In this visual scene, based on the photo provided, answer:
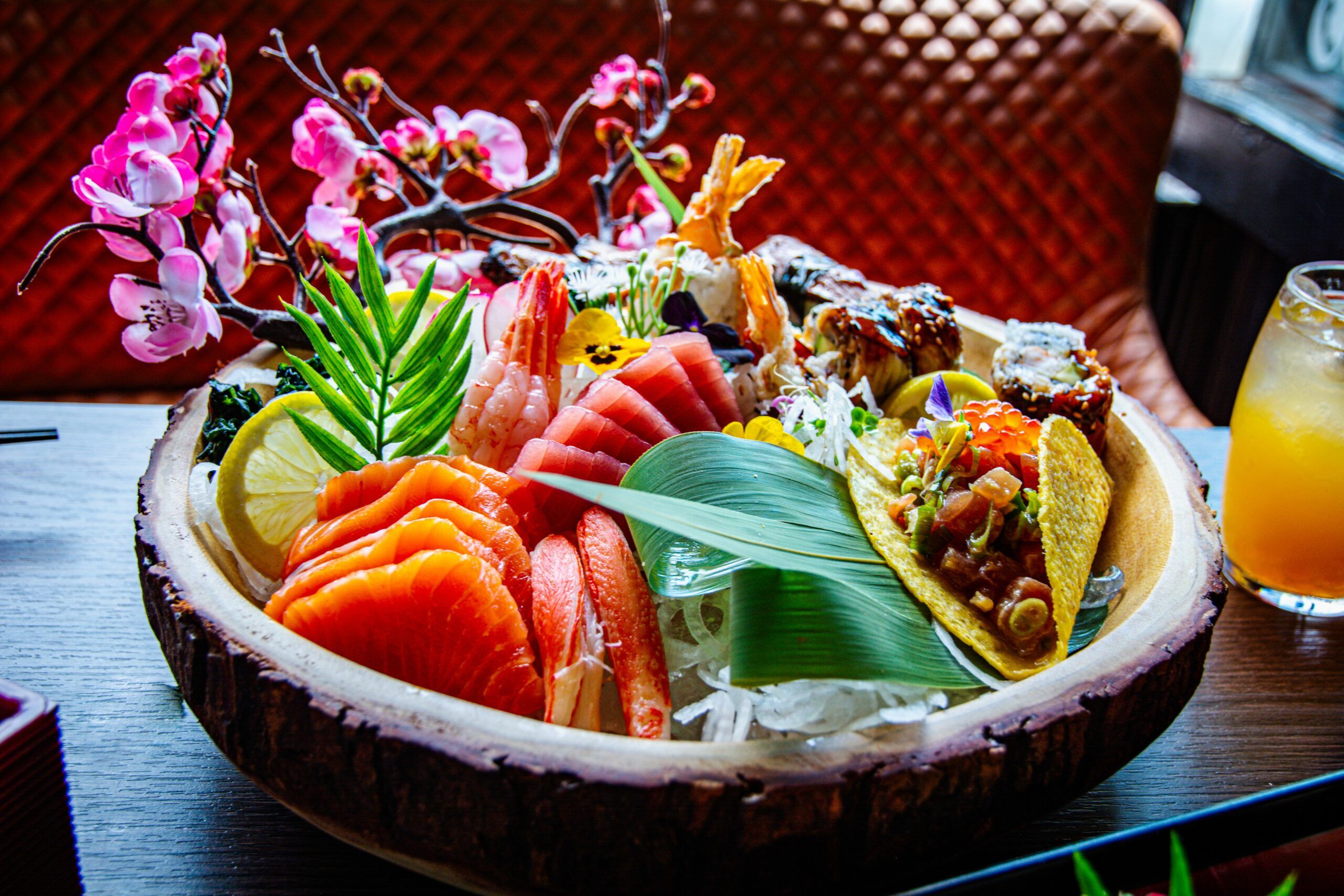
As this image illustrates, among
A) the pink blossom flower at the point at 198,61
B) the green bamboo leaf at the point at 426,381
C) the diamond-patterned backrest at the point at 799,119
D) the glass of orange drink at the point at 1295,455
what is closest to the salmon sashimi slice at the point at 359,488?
the green bamboo leaf at the point at 426,381

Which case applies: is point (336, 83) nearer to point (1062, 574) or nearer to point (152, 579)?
point (152, 579)

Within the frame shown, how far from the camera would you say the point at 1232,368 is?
363 cm

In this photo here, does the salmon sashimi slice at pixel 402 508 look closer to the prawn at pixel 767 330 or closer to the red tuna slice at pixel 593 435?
the red tuna slice at pixel 593 435

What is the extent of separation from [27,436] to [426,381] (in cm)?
85

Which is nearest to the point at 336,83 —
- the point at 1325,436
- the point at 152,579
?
the point at 152,579

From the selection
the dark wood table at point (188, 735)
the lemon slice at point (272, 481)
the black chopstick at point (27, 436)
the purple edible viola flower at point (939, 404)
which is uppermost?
the purple edible viola flower at point (939, 404)

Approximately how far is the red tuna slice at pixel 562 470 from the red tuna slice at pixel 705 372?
22 centimetres

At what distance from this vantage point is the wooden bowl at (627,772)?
2.52ft

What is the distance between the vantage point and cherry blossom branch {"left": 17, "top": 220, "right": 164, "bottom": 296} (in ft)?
3.80

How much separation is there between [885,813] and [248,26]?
9.93ft

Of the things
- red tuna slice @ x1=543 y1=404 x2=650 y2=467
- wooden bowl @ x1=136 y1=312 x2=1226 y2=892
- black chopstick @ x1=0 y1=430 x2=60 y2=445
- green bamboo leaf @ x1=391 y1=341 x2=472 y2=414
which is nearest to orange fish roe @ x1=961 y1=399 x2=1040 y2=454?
wooden bowl @ x1=136 y1=312 x2=1226 y2=892

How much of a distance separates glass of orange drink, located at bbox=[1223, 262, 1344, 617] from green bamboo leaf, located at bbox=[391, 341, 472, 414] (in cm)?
120

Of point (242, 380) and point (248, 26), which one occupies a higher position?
point (248, 26)

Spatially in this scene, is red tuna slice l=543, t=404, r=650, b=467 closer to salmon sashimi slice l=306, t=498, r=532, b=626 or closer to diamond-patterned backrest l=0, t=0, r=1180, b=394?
salmon sashimi slice l=306, t=498, r=532, b=626
